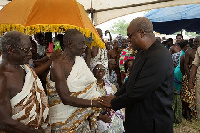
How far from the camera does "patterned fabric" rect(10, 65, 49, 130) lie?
184 centimetres

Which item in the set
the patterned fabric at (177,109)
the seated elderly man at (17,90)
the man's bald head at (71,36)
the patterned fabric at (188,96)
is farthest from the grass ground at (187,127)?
the seated elderly man at (17,90)

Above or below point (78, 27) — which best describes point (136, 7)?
above

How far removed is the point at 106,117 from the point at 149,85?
1.44 metres

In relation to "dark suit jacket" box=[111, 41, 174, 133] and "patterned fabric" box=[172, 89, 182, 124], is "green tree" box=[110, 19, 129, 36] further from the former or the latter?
"dark suit jacket" box=[111, 41, 174, 133]

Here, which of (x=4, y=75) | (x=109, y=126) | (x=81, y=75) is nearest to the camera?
(x=4, y=75)

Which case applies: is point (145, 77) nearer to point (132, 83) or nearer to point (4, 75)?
point (132, 83)

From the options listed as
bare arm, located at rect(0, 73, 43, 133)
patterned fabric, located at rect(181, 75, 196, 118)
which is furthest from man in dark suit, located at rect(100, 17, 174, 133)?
patterned fabric, located at rect(181, 75, 196, 118)

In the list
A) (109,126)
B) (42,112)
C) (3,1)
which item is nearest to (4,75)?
(42,112)

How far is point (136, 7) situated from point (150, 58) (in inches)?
144

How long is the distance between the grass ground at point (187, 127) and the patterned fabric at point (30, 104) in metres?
3.83

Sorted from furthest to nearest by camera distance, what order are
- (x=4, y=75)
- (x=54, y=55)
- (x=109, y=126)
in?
(x=109, y=126) < (x=54, y=55) < (x=4, y=75)

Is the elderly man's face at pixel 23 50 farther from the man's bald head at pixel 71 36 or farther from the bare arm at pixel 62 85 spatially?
the man's bald head at pixel 71 36

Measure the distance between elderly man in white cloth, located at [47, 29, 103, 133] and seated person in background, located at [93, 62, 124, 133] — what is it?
0.70 meters

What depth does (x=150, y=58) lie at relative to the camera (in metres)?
1.98
